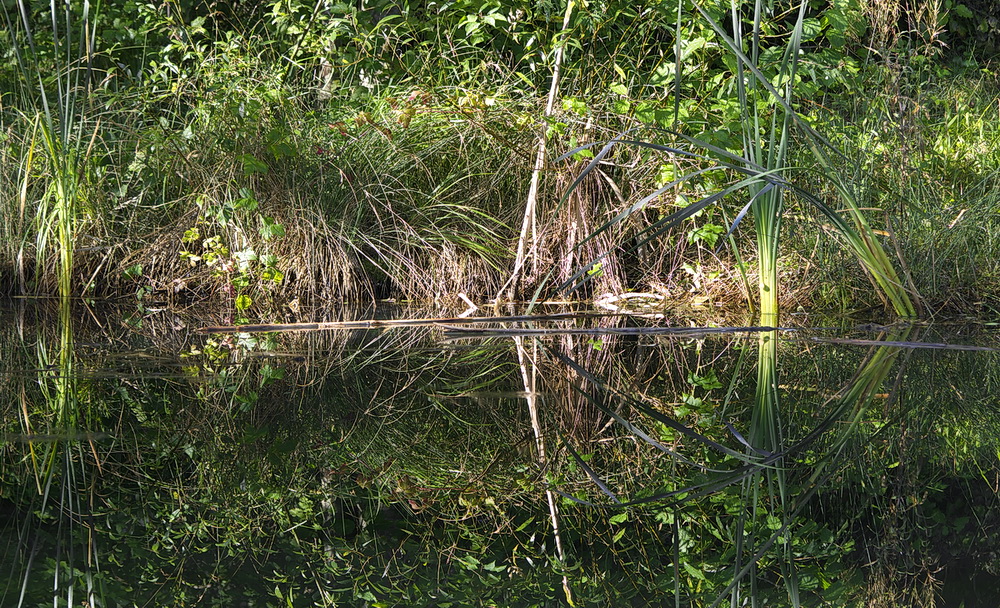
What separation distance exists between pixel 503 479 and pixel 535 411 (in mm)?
452

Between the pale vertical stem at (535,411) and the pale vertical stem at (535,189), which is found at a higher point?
the pale vertical stem at (535,189)

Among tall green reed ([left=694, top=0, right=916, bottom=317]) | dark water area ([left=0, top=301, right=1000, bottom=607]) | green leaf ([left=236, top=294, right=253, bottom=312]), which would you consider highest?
tall green reed ([left=694, top=0, right=916, bottom=317])

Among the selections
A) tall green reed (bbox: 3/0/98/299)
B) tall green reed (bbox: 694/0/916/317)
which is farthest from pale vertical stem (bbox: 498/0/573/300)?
tall green reed (bbox: 3/0/98/299)

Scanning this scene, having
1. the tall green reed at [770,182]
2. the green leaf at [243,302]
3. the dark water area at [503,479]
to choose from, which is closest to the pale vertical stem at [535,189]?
the tall green reed at [770,182]

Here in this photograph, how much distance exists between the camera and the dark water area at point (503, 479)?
978 mm

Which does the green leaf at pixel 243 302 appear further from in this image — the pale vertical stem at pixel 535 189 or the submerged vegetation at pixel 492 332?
the pale vertical stem at pixel 535 189

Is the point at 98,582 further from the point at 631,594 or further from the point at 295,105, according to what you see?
the point at 295,105

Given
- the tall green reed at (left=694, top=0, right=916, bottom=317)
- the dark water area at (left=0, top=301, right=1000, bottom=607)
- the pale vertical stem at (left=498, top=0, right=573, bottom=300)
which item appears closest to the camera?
the dark water area at (left=0, top=301, right=1000, bottom=607)

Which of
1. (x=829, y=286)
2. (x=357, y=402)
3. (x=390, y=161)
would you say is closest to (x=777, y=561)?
(x=357, y=402)

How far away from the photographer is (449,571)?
3.32ft

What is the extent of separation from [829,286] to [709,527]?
8.85 feet

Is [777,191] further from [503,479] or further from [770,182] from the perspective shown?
[503,479]

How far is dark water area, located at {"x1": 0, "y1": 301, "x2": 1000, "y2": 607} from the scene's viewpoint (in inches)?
38.5

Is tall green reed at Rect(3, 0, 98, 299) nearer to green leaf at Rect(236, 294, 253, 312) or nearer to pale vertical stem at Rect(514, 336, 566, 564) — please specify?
green leaf at Rect(236, 294, 253, 312)
